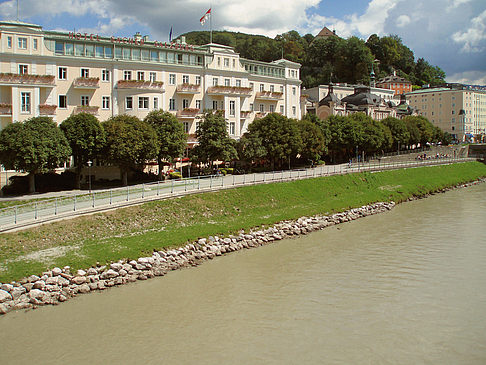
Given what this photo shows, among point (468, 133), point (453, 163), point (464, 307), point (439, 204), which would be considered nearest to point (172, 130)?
point (439, 204)

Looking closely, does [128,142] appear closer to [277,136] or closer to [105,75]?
[105,75]

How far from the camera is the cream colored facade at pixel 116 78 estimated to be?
47.5 meters

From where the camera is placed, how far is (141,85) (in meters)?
53.8

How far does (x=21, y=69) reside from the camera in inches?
1889

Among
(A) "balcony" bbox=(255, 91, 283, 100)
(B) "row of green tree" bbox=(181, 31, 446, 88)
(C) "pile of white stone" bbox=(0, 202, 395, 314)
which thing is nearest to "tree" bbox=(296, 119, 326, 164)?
(A) "balcony" bbox=(255, 91, 283, 100)

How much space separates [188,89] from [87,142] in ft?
63.0

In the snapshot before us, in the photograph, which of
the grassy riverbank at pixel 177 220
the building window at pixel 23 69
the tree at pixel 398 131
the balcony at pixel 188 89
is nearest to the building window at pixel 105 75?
the building window at pixel 23 69

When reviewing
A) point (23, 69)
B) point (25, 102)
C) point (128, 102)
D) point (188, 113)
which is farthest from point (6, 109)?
point (188, 113)

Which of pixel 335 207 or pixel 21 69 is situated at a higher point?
pixel 21 69

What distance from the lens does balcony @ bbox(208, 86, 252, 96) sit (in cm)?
6084

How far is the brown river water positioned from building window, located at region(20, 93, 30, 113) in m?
30.6

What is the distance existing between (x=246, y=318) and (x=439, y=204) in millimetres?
38590

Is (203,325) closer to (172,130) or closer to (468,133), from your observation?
(172,130)

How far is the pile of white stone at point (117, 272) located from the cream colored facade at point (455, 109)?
395 feet
